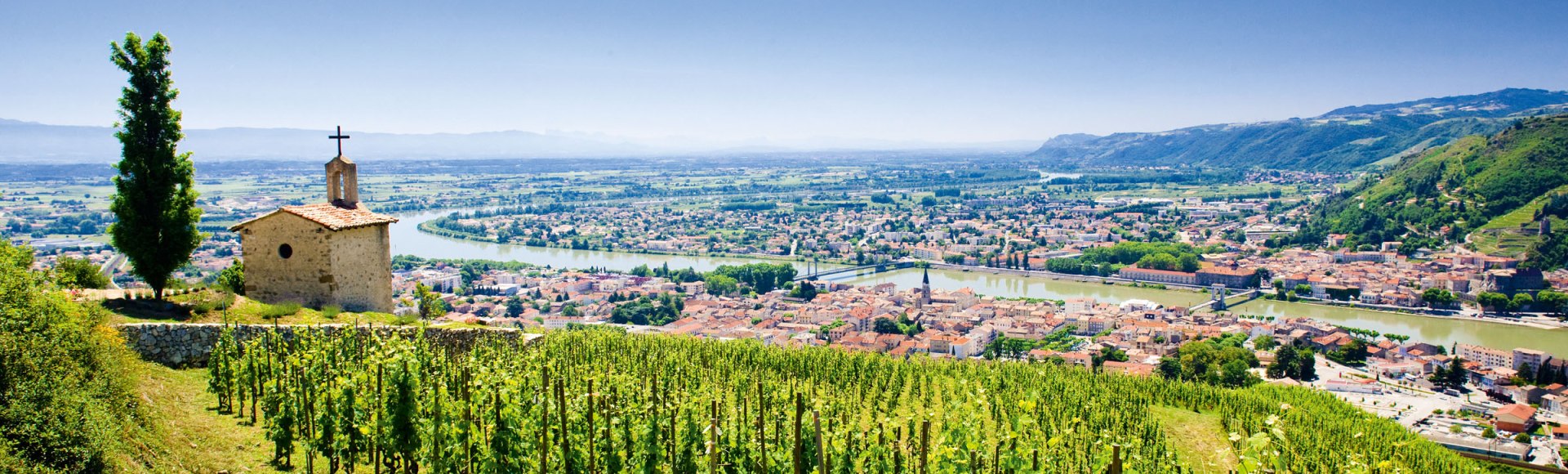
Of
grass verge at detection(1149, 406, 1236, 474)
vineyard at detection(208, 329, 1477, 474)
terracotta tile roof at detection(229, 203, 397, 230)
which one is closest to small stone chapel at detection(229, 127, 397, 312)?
terracotta tile roof at detection(229, 203, 397, 230)

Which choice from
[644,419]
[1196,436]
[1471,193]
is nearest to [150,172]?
[644,419]

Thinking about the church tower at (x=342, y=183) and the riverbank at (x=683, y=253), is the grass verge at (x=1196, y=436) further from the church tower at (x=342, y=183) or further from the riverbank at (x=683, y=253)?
the riverbank at (x=683, y=253)

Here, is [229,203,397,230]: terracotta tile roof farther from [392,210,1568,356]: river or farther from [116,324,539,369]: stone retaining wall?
[392,210,1568,356]: river

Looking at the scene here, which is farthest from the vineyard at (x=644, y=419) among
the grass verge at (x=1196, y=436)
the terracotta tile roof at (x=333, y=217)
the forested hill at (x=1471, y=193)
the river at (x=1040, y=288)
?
the forested hill at (x=1471, y=193)

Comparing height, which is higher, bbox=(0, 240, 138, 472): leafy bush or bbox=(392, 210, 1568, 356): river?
bbox=(0, 240, 138, 472): leafy bush

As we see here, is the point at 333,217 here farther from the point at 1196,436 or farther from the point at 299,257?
the point at 1196,436

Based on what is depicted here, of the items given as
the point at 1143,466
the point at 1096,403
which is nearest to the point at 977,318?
the point at 1096,403
